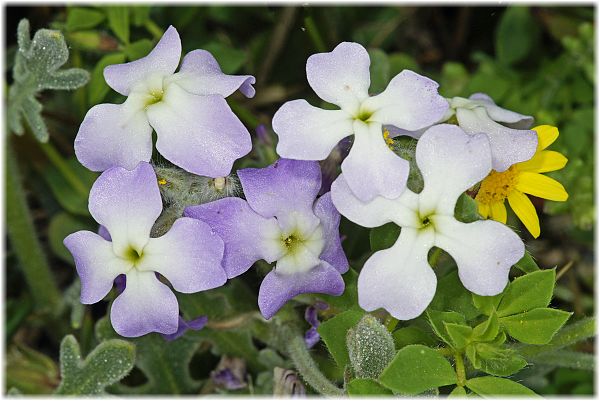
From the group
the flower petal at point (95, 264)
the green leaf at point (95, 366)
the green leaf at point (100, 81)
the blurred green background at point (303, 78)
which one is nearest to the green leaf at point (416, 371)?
the flower petal at point (95, 264)

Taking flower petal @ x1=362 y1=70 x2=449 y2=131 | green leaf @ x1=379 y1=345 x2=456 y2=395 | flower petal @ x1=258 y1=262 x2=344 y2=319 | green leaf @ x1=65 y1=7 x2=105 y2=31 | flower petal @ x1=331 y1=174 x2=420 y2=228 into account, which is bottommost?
green leaf @ x1=379 y1=345 x2=456 y2=395

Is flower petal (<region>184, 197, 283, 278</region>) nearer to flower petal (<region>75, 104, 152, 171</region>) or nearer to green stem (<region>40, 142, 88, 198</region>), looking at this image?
flower petal (<region>75, 104, 152, 171</region>)

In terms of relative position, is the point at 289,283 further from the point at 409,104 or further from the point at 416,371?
the point at 409,104

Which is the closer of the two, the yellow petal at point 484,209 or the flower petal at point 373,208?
the flower petal at point 373,208

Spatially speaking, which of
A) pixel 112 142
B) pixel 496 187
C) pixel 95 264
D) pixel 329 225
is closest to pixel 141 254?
pixel 95 264

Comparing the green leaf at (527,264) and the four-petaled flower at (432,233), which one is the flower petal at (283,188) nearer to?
the four-petaled flower at (432,233)

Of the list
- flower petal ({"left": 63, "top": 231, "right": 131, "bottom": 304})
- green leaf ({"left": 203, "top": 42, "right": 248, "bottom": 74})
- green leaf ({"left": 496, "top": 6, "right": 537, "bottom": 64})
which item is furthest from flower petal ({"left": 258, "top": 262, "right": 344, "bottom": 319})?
green leaf ({"left": 496, "top": 6, "right": 537, "bottom": 64})
